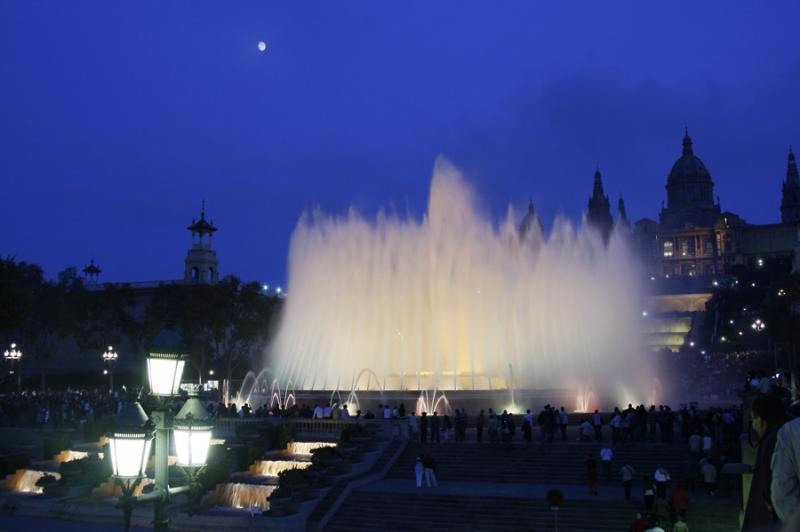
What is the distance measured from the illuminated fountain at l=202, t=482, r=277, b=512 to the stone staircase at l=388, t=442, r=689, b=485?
13.5ft

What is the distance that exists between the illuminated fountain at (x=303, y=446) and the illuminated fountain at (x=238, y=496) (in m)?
3.42

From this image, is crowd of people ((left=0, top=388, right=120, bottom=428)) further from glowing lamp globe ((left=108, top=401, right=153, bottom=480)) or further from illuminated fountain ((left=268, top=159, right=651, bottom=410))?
glowing lamp globe ((left=108, top=401, right=153, bottom=480))

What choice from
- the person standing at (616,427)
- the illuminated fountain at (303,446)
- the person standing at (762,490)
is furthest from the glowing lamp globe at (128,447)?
the illuminated fountain at (303,446)

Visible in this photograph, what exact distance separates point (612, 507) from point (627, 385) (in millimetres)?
21415

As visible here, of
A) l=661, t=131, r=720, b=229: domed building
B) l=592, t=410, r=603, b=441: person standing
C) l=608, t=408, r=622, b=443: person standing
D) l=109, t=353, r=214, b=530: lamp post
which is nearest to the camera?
l=109, t=353, r=214, b=530: lamp post

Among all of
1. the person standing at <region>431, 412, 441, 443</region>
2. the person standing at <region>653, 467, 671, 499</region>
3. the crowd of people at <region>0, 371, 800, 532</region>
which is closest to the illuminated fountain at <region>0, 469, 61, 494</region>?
the crowd of people at <region>0, 371, 800, 532</region>

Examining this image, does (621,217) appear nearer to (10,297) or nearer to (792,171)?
(792,171)

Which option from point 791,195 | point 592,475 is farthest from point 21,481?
point 791,195

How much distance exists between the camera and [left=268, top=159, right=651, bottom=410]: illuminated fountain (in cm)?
4019

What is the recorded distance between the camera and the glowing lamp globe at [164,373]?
29.1 feet

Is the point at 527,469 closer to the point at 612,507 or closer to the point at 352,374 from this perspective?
the point at 612,507

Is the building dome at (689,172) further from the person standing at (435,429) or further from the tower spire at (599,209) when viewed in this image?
the person standing at (435,429)

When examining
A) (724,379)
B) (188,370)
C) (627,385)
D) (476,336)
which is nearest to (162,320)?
(188,370)

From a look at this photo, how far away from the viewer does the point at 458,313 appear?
40.8 m
